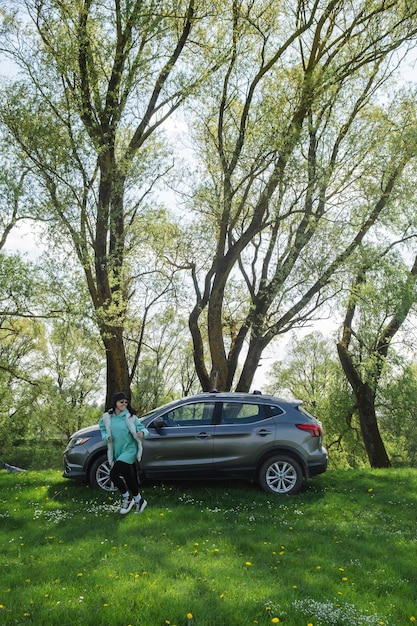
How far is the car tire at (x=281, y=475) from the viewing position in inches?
405

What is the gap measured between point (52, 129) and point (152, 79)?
3.34 m

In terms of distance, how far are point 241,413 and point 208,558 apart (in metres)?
4.13

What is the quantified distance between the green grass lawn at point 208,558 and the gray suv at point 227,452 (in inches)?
14.2

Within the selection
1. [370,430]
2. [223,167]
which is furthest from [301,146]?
[370,430]

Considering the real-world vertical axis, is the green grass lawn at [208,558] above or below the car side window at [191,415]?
below

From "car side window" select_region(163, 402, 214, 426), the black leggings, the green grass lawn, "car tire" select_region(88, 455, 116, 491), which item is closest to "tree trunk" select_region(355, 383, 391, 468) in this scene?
the green grass lawn

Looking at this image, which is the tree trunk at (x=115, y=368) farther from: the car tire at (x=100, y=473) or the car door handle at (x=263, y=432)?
the car door handle at (x=263, y=432)

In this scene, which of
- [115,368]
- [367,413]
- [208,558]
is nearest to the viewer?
[208,558]

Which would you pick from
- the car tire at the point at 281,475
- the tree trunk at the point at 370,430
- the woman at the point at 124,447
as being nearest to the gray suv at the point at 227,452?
the car tire at the point at 281,475

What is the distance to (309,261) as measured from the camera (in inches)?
666

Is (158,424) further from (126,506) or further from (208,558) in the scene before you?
(208,558)

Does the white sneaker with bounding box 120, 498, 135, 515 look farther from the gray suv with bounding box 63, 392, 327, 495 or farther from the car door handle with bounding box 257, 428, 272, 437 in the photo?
the car door handle with bounding box 257, 428, 272, 437

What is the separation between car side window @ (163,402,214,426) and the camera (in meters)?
10.6

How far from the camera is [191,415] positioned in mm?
10680
